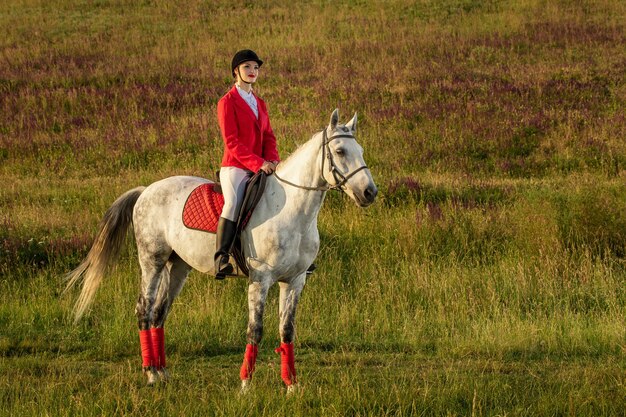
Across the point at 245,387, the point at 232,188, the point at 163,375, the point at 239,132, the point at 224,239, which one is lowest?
the point at 163,375

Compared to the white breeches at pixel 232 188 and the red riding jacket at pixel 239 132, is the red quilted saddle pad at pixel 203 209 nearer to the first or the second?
the white breeches at pixel 232 188

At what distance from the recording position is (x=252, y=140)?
306 inches

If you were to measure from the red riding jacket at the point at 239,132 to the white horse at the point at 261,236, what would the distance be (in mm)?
298

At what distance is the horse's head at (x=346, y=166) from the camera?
6773 mm

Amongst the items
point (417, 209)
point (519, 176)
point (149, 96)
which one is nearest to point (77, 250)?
point (417, 209)

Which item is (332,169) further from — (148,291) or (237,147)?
(148,291)

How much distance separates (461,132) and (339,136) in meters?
14.0

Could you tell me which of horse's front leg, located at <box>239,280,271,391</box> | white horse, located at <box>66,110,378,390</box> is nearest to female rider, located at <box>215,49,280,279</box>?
white horse, located at <box>66,110,378,390</box>

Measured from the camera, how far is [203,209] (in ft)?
25.9

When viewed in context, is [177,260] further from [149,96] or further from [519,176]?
[149,96]

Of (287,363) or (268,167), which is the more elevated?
(268,167)

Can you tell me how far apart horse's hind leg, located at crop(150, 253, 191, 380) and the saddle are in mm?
730

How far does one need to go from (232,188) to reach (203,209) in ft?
1.49

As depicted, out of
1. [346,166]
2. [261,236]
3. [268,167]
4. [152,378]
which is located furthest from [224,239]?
[152,378]
